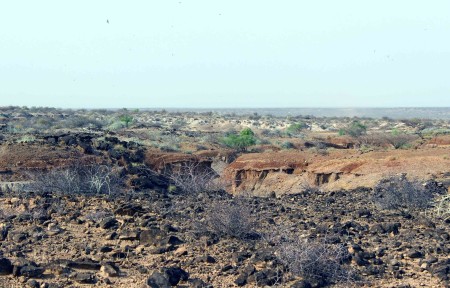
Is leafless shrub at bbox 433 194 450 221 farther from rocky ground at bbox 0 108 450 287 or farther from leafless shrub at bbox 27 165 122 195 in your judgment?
leafless shrub at bbox 27 165 122 195

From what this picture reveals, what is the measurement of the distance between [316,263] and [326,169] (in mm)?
17690

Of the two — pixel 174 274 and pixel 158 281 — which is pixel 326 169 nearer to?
pixel 174 274

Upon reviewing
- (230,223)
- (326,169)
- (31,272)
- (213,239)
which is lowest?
(326,169)

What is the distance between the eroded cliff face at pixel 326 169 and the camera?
23.0 metres

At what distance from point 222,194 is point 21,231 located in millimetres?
5857

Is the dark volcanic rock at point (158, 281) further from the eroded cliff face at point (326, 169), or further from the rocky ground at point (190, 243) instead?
the eroded cliff face at point (326, 169)

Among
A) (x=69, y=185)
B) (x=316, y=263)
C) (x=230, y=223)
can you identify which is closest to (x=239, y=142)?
(x=69, y=185)

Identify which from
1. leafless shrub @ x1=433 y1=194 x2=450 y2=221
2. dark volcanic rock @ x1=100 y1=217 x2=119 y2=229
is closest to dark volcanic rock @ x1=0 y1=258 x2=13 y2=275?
dark volcanic rock @ x1=100 y1=217 x2=119 y2=229

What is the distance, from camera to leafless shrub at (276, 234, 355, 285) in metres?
8.34

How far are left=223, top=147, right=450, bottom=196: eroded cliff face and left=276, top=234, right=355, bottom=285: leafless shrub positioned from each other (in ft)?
42.6

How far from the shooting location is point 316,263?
8.44 meters

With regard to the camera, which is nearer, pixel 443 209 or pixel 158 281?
pixel 158 281

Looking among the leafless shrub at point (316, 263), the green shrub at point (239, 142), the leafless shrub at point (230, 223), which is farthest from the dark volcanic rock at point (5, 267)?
the green shrub at point (239, 142)

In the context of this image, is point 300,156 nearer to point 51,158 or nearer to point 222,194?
point 51,158
